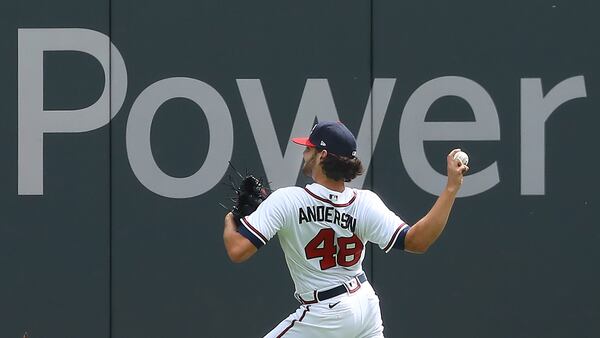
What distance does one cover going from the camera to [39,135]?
7.70 meters

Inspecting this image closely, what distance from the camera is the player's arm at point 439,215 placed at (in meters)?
4.77

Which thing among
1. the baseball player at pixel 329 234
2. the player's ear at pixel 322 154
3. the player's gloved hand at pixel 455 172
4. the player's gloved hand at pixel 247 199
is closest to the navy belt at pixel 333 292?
the baseball player at pixel 329 234

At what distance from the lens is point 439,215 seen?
4.84 m

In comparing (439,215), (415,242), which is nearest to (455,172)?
(439,215)

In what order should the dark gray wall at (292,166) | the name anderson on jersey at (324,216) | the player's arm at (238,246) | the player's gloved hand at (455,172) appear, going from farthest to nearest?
the dark gray wall at (292,166), the name anderson on jersey at (324,216), the player's arm at (238,246), the player's gloved hand at (455,172)

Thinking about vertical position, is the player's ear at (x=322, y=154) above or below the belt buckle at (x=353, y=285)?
above

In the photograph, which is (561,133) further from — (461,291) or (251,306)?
(251,306)

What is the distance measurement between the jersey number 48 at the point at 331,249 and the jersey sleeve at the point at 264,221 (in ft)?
0.60

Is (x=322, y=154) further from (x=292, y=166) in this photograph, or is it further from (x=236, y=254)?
(x=292, y=166)

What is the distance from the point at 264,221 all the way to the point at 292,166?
8.88ft

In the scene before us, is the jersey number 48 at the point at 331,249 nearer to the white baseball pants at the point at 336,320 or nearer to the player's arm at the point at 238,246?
the white baseball pants at the point at 336,320

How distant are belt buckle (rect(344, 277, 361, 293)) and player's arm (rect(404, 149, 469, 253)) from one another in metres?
0.30

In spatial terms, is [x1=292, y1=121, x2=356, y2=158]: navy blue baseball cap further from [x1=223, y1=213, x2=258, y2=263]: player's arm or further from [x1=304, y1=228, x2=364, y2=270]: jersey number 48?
[x1=223, y1=213, x2=258, y2=263]: player's arm

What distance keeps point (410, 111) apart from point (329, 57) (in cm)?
67
